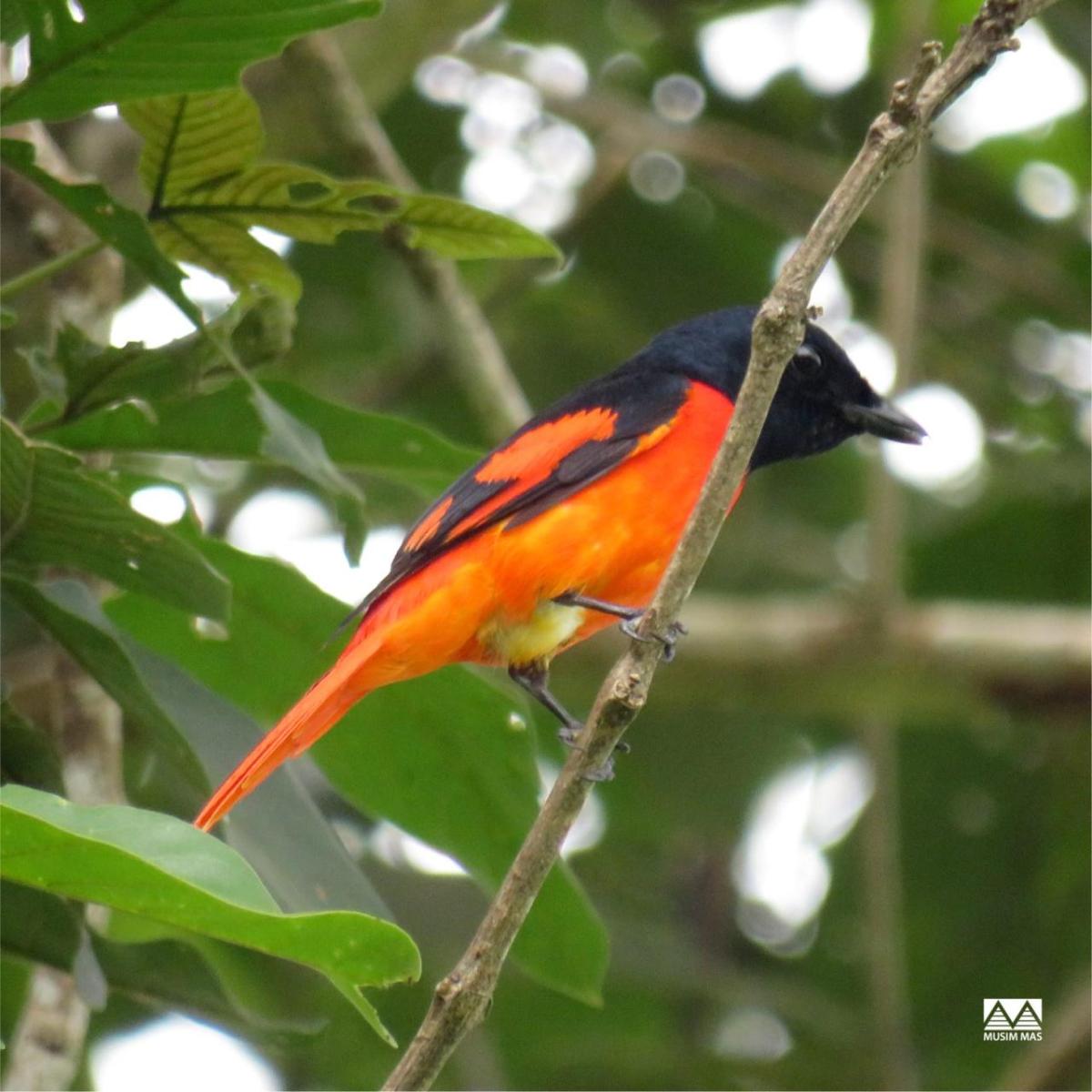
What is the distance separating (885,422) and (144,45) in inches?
89.5

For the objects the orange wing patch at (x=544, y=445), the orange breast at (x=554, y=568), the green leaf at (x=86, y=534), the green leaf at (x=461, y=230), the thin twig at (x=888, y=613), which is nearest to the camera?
the green leaf at (x=86, y=534)

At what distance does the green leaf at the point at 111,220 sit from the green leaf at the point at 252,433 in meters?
0.11

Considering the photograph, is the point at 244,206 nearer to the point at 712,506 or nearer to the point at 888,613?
the point at 712,506

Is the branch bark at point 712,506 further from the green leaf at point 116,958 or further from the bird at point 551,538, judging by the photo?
the bird at point 551,538

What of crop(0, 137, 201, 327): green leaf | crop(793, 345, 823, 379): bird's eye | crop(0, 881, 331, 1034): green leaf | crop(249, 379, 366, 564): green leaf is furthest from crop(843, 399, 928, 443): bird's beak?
crop(0, 137, 201, 327): green leaf

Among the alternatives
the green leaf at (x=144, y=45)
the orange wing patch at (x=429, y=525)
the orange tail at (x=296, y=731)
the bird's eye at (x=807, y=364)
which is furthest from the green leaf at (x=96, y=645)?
the bird's eye at (x=807, y=364)

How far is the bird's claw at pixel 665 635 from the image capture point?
2.52 metres

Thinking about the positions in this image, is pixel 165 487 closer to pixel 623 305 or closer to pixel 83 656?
pixel 83 656

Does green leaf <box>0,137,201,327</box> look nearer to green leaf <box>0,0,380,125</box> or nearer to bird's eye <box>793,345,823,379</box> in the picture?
green leaf <box>0,0,380,125</box>

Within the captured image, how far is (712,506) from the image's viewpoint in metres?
2.47

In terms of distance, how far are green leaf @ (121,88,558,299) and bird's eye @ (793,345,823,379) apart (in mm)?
1427

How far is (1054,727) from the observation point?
506 centimetres

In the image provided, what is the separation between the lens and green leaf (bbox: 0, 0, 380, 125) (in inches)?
98.7

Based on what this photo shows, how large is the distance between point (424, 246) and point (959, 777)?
3.72m
